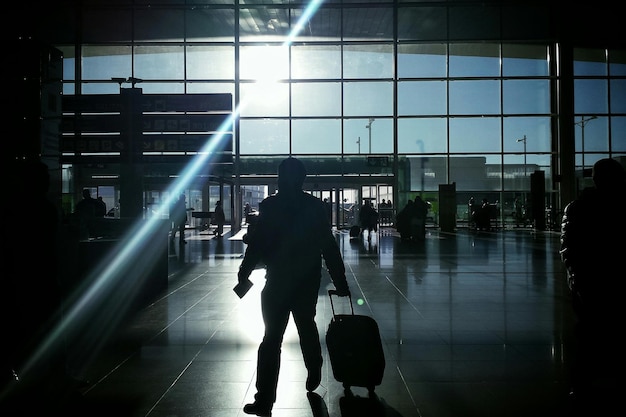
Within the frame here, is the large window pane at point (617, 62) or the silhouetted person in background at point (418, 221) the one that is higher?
the large window pane at point (617, 62)

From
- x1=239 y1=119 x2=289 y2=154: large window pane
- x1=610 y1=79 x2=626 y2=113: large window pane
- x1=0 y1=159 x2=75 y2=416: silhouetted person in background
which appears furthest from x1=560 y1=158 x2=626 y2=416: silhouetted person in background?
x1=610 y1=79 x2=626 y2=113: large window pane

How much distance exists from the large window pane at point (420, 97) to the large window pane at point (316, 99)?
2.80 metres

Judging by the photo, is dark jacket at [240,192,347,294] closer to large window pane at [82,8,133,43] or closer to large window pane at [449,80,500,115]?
large window pane at [449,80,500,115]

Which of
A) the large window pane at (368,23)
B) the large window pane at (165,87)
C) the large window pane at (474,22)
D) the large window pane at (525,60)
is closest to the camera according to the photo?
the large window pane at (165,87)

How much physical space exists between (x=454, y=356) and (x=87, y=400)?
9.26 feet

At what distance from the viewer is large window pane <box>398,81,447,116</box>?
969 inches

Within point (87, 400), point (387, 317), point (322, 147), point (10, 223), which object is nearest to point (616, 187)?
point (387, 317)

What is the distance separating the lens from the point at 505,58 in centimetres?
2508

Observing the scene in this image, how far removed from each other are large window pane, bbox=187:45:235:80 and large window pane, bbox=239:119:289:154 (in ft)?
7.71

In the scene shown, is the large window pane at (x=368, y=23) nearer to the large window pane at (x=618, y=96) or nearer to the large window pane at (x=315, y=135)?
the large window pane at (x=315, y=135)

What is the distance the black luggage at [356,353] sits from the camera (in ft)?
12.2

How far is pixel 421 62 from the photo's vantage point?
24891 mm

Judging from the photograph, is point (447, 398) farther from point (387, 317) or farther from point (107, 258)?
point (107, 258)

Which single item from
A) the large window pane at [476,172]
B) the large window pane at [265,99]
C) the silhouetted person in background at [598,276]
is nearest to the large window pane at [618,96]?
the large window pane at [476,172]
